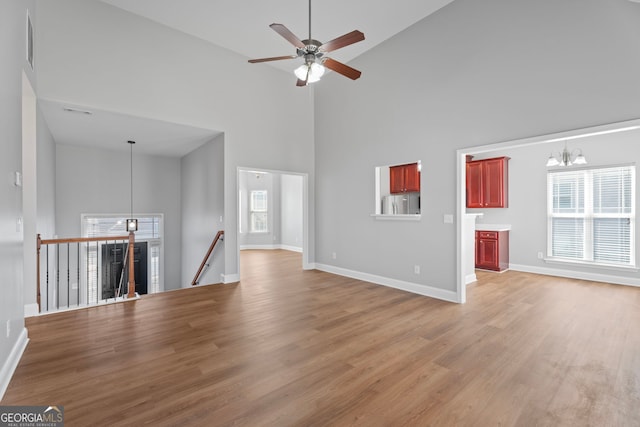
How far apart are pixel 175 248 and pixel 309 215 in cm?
423

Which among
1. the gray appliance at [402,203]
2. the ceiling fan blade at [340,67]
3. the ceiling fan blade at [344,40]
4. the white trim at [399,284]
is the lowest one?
the white trim at [399,284]

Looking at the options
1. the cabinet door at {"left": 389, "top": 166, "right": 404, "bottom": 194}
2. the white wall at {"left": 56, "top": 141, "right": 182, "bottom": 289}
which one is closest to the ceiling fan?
the cabinet door at {"left": 389, "top": 166, "right": 404, "bottom": 194}

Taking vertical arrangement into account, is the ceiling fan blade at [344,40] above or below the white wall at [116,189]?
above

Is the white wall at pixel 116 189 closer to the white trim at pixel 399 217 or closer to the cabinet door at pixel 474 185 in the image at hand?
the white trim at pixel 399 217

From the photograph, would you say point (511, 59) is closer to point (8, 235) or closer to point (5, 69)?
point (5, 69)

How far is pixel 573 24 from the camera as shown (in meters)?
3.14

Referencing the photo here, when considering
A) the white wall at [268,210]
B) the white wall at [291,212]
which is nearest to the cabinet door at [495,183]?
the white wall at [291,212]

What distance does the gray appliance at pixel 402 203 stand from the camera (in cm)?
690

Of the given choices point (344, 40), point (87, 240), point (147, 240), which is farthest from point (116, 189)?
point (344, 40)

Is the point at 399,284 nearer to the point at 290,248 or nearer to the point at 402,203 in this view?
the point at 402,203

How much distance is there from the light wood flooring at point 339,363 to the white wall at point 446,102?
1.25 m

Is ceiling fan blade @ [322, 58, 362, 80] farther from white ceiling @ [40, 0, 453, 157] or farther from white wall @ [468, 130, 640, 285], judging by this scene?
white wall @ [468, 130, 640, 285]

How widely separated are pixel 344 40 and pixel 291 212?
8.08m

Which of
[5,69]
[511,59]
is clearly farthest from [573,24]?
[5,69]
